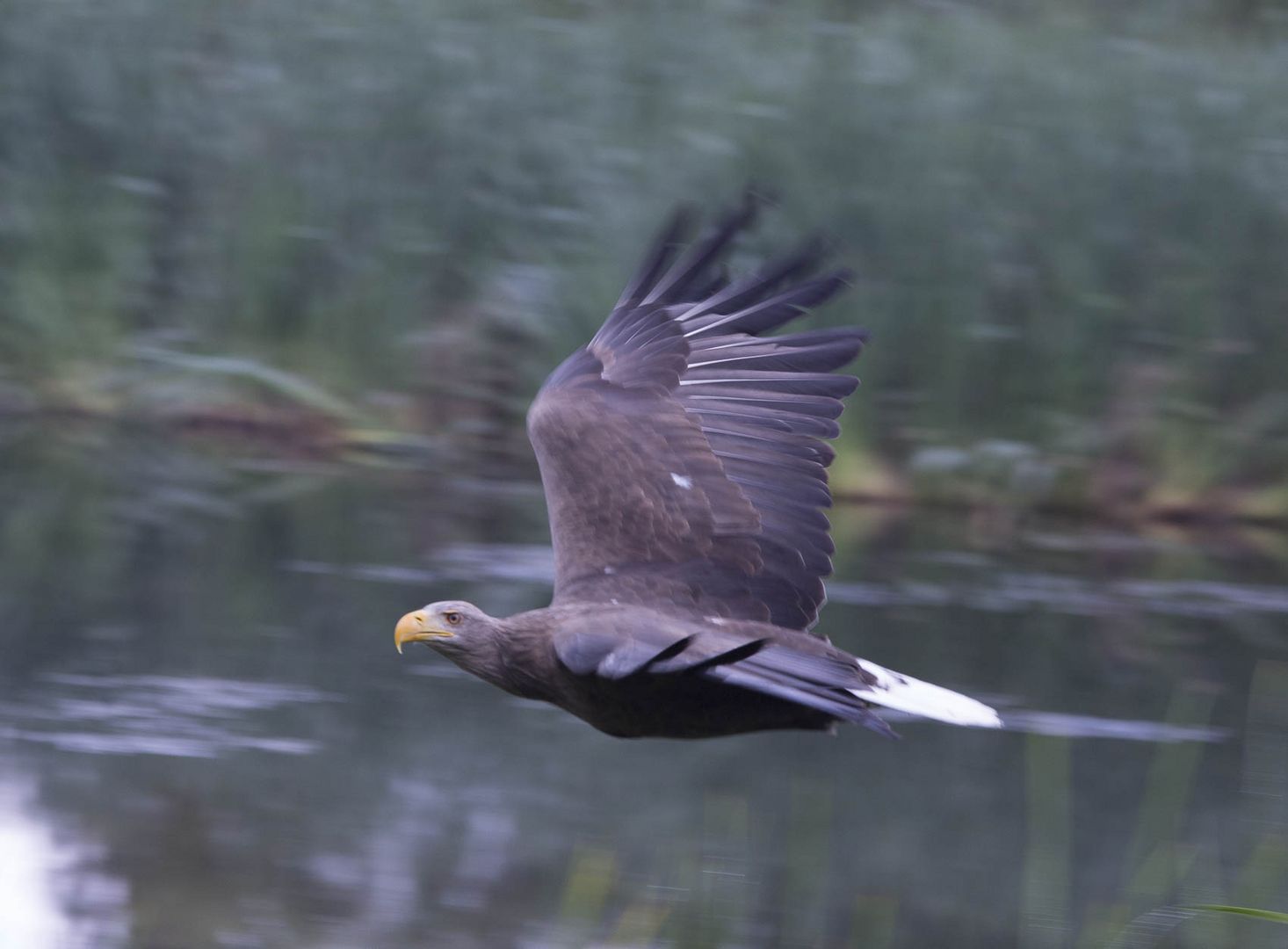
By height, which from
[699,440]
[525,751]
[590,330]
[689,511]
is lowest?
[525,751]

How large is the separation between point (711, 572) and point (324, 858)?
177 cm

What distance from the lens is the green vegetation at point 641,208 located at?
9.87 meters

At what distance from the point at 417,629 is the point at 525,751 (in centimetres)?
222

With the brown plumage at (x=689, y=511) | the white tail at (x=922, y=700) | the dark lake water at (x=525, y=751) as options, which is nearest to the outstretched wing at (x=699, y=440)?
the brown plumage at (x=689, y=511)

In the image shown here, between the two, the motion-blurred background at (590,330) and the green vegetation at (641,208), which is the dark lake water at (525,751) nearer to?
the motion-blurred background at (590,330)

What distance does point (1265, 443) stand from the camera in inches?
398

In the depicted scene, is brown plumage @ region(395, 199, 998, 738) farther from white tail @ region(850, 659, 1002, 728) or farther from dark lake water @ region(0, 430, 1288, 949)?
dark lake water @ region(0, 430, 1288, 949)

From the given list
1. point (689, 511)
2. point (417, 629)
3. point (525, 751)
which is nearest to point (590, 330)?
point (525, 751)

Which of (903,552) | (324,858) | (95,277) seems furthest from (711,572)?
(95,277)

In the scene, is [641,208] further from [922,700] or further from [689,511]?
[922,700]

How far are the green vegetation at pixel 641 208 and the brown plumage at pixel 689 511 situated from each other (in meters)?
3.54

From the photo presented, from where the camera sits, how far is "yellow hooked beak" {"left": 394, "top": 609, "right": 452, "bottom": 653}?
5.44m

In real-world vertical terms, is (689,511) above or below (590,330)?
above

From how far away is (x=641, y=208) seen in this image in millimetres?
9836
